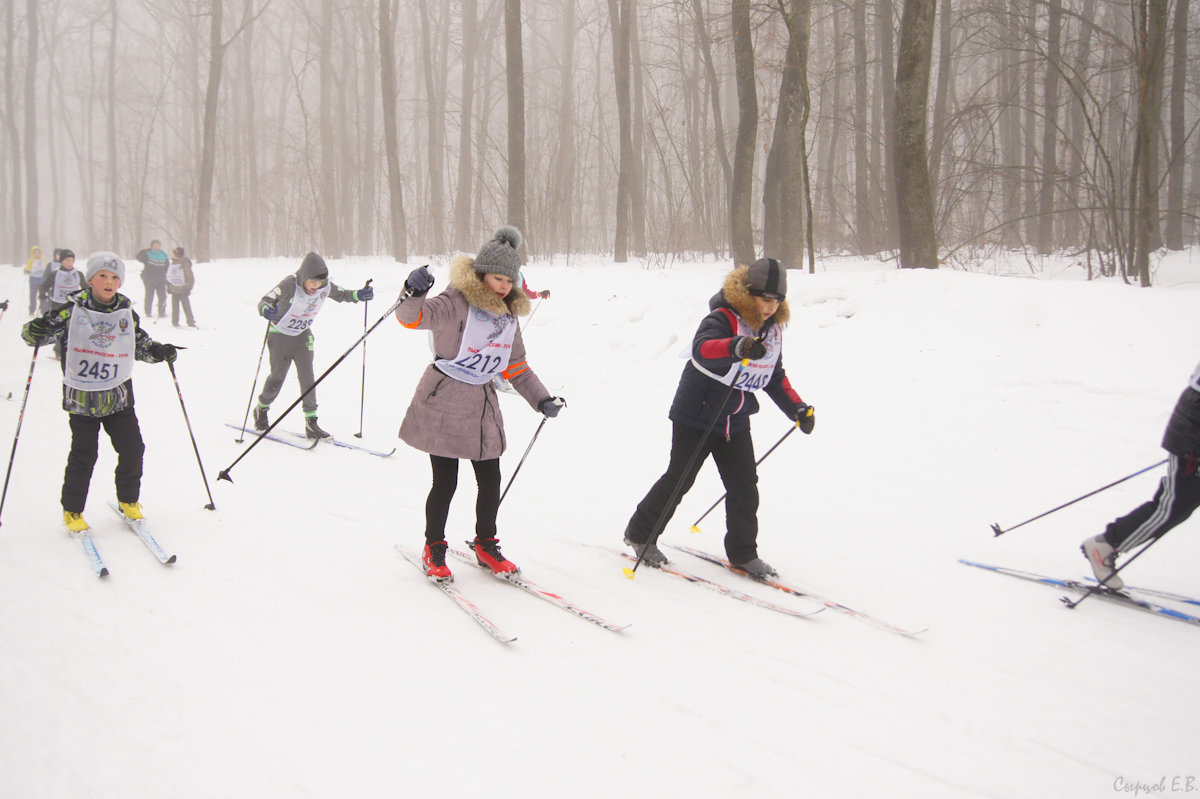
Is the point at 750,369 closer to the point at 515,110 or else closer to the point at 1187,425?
the point at 1187,425

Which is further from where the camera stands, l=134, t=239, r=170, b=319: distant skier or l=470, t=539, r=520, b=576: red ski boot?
l=134, t=239, r=170, b=319: distant skier

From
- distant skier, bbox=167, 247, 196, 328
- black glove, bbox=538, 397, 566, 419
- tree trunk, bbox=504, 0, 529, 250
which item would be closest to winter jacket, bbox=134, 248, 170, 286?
distant skier, bbox=167, 247, 196, 328

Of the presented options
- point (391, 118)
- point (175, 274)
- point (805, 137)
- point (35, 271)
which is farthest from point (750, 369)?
point (391, 118)

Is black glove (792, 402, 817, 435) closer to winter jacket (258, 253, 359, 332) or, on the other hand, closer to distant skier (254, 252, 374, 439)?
distant skier (254, 252, 374, 439)

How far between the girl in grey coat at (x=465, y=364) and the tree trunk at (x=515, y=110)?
431 inches

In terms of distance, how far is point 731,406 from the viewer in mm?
3963

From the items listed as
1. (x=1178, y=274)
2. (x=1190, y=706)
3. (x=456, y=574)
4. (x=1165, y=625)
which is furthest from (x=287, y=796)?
(x=1178, y=274)

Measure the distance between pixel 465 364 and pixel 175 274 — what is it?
44.9 ft

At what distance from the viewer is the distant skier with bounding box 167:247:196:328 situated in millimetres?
14547

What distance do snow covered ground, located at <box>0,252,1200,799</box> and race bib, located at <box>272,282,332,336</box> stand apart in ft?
3.85

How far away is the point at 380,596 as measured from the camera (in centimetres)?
366

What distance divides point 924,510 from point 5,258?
60.0 meters

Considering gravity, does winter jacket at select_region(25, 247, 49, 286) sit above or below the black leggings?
above

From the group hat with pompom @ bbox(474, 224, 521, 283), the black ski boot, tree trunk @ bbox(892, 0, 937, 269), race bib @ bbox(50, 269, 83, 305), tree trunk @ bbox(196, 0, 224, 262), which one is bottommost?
the black ski boot
